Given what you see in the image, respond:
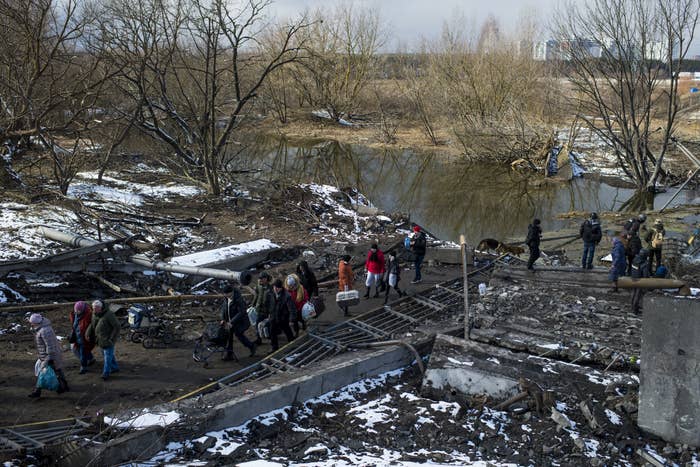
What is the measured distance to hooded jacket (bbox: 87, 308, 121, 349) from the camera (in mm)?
8305

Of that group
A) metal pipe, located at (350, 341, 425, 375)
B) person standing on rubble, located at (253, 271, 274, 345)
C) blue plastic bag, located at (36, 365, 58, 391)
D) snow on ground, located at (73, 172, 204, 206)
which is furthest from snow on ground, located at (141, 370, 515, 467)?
snow on ground, located at (73, 172, 204, 206)

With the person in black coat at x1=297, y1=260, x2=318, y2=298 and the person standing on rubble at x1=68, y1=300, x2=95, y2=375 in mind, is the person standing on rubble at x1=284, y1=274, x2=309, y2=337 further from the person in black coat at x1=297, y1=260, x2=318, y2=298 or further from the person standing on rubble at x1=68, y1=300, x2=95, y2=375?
the person standing on rubble at x1=68, y1=300, x2=95, y2=375

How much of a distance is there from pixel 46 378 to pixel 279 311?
3.36 metres

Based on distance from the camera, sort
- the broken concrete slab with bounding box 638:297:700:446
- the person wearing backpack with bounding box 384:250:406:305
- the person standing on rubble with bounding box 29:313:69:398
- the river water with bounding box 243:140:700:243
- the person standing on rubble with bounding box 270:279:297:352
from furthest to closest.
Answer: the river water with bounding box 243:140:700:243 < the person wearing backpack with bounding box 384:250:406:305 < the person standing on rubble with bounding box 270:279:297:352 < the person standing on rubble with bounding box 29:313:69:398 < the broken concrete slab with bounding box 638:297:700:446

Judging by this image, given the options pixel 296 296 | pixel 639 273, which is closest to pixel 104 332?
pixel 296 296

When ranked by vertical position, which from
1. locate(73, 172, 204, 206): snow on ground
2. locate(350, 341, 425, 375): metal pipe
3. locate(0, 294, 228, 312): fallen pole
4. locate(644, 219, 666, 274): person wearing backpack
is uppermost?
locate(73, 172, 204, 206): snow on ground

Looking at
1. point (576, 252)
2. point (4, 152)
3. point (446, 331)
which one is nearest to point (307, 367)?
point (446, 331)

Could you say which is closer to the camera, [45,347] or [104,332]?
[45,347]

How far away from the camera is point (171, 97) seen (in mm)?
26500

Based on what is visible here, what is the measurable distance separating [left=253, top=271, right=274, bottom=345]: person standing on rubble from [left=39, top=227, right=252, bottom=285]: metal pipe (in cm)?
172

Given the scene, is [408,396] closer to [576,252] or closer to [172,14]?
[576,252]

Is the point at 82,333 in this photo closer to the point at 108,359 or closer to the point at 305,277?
the point at 108,359

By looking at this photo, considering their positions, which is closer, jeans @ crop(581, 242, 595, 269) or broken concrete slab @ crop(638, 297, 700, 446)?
broken concrete slab @ crop(638, 297, 700, 446)

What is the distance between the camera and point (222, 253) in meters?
14.0
